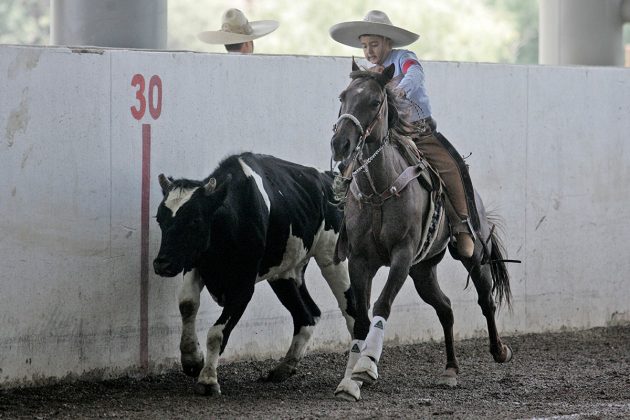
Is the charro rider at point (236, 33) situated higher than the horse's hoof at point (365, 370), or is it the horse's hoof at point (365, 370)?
the charro rider at point (236, 33)

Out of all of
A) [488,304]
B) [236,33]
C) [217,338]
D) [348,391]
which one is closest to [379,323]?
[348,391]

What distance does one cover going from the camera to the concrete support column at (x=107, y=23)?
9.94 metres

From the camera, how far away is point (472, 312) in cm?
1091

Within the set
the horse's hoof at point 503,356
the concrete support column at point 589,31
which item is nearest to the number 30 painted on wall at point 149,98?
the horse's hoof at point 503,356

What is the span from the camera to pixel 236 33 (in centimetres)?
1154

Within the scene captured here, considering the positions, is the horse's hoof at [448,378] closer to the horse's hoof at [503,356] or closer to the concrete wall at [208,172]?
the horse's hoof at [503,356]

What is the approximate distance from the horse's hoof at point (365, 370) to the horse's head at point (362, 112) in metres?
1.28

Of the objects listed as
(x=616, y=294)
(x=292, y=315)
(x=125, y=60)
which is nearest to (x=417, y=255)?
(x=292, y=315)

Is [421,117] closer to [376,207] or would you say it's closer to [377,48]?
[377,48]

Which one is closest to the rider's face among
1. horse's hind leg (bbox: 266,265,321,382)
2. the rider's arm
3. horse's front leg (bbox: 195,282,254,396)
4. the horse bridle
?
the rider's arm

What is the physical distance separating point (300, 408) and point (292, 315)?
4.93 ft

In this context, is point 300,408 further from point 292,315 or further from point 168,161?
point 168,161

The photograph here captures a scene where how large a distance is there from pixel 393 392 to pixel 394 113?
1.89 m

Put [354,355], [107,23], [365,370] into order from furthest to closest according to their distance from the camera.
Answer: [107,23] → [354,355] → [365,370]
